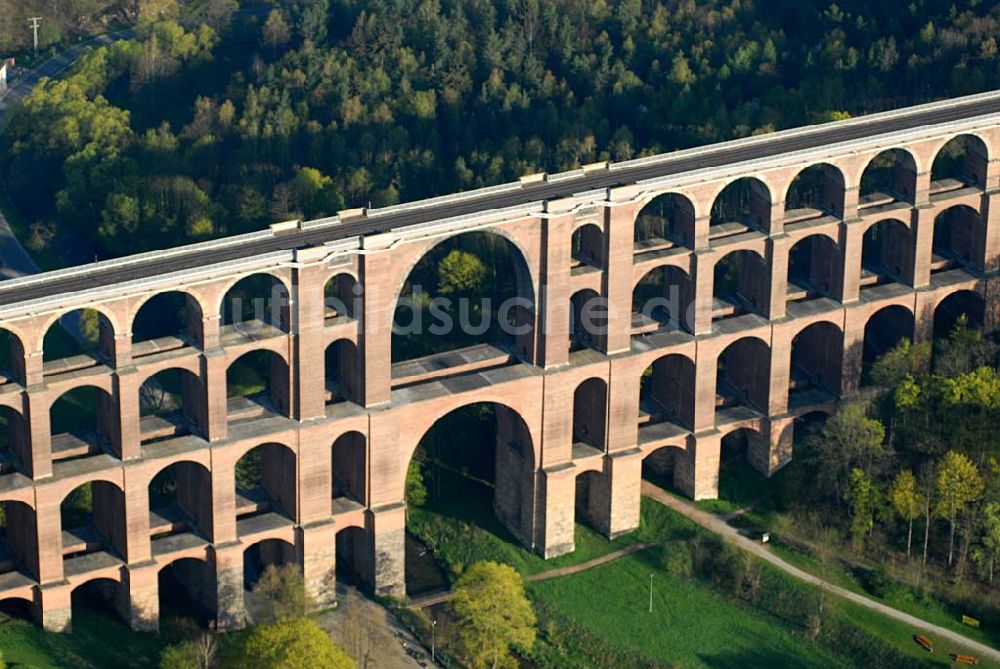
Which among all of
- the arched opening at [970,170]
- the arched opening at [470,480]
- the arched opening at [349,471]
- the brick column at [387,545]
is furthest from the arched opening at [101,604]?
the arched opening at [970,170]

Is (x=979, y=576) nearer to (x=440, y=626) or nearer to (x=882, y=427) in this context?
(x=882, y=427)

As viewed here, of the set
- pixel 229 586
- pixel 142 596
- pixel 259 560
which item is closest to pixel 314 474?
pixel 229 586

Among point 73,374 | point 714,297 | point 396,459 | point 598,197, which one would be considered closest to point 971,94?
point 714,297

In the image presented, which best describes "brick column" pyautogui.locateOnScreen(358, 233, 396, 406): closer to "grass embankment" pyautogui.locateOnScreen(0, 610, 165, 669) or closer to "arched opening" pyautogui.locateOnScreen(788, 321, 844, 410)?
"grass embankment" pyautogui.locateOnScreen(0, 610, 165, 669)

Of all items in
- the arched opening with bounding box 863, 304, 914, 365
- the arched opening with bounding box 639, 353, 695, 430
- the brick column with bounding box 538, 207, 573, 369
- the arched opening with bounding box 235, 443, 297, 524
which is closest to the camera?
the arched opening with bounding box 235, 443, 297, 524

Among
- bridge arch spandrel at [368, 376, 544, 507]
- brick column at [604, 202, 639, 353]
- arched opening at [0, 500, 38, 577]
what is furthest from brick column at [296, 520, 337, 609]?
brick column at [604, 202, 639, 353]

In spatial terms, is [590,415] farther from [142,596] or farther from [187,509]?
[142,596]

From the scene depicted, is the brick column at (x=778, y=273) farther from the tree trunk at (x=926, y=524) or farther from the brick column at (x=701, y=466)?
the tree trunk at (x=926, y=524)
